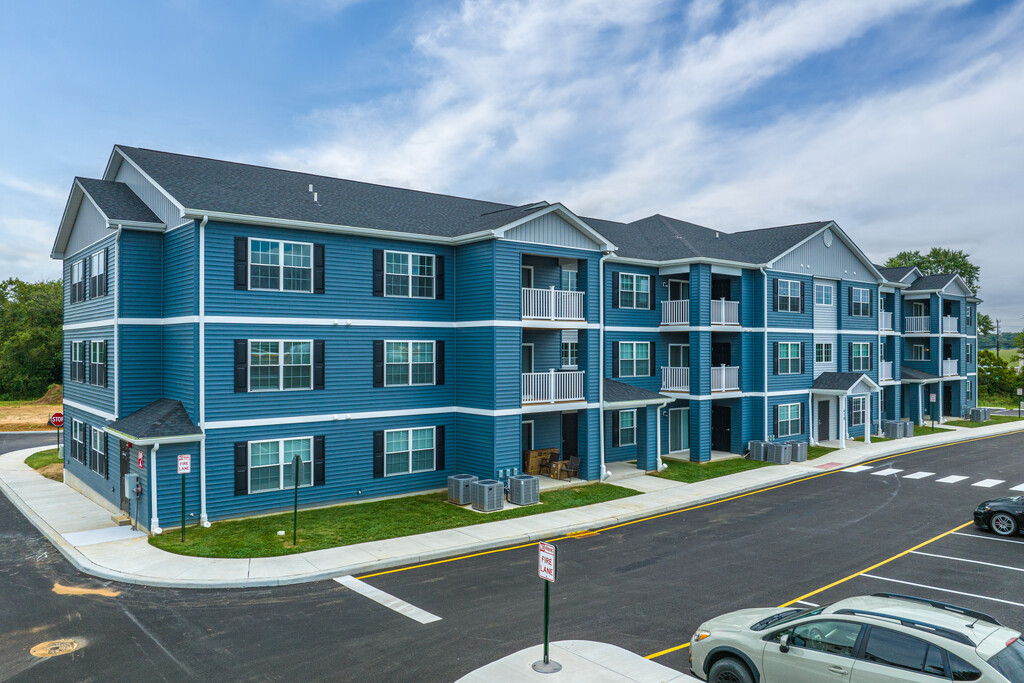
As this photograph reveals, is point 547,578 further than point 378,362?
No

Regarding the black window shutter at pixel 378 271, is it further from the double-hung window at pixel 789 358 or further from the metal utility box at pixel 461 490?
the double-hung window at pixel 789 358

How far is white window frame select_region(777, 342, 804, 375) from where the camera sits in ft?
112

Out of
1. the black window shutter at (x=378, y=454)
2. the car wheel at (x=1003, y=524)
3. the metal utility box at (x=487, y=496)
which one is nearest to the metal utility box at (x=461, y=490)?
the metal utility box at (x=487, y=496)

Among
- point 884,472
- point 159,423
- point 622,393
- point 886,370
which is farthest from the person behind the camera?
point 886,370

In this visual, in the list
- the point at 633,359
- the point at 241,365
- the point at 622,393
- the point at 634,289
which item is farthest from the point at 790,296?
the point at 241,365

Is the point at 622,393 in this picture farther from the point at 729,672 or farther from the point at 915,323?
the point at 915,323

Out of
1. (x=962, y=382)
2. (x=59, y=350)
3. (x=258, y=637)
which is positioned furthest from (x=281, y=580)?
(x=59, y=350)

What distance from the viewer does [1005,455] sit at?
112 ft

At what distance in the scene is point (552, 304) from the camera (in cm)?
2467

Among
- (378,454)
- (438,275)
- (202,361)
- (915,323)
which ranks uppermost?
(438,275)

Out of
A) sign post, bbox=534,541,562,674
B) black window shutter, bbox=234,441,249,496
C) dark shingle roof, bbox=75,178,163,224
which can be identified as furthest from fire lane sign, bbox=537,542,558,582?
dark shingle roof, bbox=75,178,163,224

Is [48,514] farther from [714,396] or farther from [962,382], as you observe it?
[962,382]

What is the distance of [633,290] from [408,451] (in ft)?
44.3

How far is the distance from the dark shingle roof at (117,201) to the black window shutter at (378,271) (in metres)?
6.94
